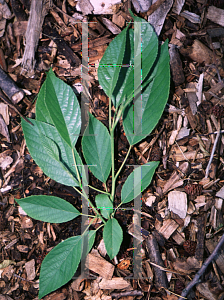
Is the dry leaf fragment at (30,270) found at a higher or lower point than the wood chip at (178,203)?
lower

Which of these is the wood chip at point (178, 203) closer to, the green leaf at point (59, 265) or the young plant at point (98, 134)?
the young plant at point (98, 134)

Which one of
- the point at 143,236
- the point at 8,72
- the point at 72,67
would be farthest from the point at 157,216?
the point at 8,72

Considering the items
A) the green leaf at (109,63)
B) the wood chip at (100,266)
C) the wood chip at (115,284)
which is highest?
the green leaf at (109,63)

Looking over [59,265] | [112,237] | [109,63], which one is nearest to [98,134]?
[109,63]

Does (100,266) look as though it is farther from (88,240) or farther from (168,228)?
(168,228)

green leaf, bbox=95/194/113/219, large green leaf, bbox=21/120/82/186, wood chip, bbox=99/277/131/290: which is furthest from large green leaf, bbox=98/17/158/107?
wood chip, bbox=99/277/131/290

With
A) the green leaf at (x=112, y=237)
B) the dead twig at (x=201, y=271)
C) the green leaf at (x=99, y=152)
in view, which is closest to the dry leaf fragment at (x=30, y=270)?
the green leaf at (x=112, y=237)
